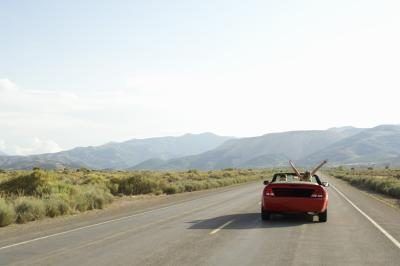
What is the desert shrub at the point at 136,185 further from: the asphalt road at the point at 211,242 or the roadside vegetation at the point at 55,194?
the asphalt road at the point at 211,242

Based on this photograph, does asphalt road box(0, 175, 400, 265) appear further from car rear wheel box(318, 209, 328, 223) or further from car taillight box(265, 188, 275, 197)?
car taillight box(265, 188, 275, 197)

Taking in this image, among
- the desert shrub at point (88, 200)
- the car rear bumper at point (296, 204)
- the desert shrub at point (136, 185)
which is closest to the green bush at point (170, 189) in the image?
the desert shrub at point (136, 185)

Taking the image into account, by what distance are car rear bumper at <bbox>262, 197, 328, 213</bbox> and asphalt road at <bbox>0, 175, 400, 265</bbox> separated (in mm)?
428

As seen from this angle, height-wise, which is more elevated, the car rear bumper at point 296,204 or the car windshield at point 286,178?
the car windshield at point 286,178

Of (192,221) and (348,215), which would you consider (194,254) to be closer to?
(192,221)

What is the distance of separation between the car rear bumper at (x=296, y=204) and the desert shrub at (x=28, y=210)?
8002 mm

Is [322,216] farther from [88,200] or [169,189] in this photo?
[169,189]

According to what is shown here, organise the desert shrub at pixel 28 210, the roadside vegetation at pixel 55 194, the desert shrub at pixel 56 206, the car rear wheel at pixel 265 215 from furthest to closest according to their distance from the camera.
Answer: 1. the desert shrub at pixel 56 206
2. the roadside vegetation at pixel 55 194
3. the desert shrub at pixel 28 210
4. the car rear wheel at pixel 265 215

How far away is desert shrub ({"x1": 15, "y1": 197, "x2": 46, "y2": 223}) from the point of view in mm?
18781

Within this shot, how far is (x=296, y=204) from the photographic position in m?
16.7

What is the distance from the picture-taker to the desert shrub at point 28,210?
1878 cm

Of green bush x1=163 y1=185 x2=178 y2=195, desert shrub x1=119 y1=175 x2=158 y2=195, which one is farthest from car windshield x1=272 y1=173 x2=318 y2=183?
green bush x1=163 y1=185 x2=178 y2=195

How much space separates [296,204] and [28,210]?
9007 millimetres

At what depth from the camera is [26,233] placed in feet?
Answer: 49.3
